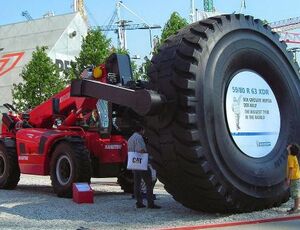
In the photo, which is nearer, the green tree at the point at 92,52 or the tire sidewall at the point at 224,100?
the tire sidewall at the point at 224,100

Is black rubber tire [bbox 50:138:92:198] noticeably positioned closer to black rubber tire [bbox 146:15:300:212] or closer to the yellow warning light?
the yellow warning light

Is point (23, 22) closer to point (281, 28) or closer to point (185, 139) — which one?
point (185, 139)

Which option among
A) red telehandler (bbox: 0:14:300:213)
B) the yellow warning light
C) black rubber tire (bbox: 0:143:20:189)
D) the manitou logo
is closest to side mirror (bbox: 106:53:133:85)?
the yellow warning light

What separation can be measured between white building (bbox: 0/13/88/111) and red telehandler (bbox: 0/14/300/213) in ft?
107

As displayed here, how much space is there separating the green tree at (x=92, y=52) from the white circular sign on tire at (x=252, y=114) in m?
22.3

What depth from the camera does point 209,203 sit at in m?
7.92

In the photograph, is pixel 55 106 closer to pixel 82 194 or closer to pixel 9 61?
pixel 82 194

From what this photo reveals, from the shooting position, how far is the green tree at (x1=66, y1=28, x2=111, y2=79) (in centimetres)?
3102

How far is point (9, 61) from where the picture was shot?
4297cm

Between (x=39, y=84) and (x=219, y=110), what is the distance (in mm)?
23974

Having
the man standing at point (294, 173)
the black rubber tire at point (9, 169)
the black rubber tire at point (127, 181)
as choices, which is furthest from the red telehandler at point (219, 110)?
the black rubber tire at point (9, 169)

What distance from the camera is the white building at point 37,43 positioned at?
41594 mm

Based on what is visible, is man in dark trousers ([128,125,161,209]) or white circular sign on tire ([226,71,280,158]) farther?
man in dark trousers ([128,125,161,209])

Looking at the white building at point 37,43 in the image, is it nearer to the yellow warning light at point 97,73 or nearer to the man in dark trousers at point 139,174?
the yellow warning light at point 97,73
